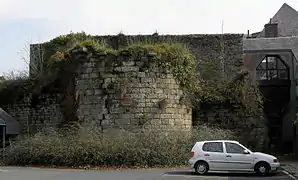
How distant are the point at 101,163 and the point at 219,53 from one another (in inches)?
521

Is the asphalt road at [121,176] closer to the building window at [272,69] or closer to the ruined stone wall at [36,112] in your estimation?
the ruined stone wall at [36,112]

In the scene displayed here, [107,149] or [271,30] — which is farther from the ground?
[271,30]

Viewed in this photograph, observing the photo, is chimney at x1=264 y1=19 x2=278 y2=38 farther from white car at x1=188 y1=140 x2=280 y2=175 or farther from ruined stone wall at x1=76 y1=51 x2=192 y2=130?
white car at x1=188 y1=140 x2=280 y2=175

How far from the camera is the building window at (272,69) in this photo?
35594 millimetres

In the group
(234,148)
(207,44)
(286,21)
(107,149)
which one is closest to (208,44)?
(207,44)

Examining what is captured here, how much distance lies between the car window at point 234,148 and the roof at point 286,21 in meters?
27.4

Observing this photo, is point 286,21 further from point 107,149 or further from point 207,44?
point 107,149

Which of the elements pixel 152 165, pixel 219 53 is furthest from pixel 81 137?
pixel 219 53

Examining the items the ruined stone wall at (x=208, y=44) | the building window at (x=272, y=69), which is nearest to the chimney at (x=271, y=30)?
the building window at (x=272, y=69)

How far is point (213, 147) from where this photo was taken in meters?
21.5

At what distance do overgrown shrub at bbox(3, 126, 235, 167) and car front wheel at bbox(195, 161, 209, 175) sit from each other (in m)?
3.61

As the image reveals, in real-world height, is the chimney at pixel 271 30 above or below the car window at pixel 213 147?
above

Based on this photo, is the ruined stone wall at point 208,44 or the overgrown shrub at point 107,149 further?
the ruined stone wall at point 208,44

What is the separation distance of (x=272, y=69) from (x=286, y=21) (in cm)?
1438
